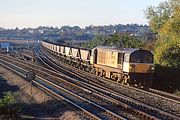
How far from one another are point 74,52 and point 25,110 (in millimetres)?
34477

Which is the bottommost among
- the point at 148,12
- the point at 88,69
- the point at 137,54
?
the point at 88,69

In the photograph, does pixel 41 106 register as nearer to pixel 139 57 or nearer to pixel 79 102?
pixel 79 102

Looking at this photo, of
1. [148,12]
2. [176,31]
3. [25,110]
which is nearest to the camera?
[25,110]

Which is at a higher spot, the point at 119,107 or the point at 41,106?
the point at 119,107

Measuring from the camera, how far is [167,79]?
1357 inches

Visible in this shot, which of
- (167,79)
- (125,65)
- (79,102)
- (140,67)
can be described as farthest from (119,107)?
(167,79)

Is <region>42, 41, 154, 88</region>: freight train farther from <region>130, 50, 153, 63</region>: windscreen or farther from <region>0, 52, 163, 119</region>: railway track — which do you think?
<region>0, 52, 163, 119</region>: railway track

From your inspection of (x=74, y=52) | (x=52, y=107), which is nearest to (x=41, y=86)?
(x=52, y=107)

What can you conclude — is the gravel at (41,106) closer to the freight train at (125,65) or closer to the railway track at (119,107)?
the railway track at (119,107)

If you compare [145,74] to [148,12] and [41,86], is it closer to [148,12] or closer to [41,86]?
[41,86]

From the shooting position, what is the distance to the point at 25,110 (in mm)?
22766

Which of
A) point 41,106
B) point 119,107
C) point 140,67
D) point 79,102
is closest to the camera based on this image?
point 119,107

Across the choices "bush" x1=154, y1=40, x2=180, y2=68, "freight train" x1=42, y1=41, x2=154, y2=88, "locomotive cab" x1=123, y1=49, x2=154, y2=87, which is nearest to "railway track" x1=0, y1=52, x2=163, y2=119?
"locomotive cab" x1=123, y1=49, x2=154, y2=87

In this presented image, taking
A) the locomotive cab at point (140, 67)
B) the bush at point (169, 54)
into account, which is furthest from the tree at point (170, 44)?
the locomotive cab at point (140, 67)
